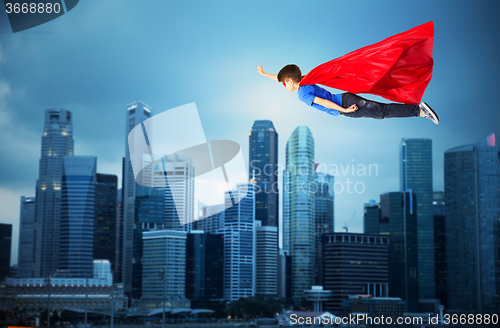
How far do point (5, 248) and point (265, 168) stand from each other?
204 ft

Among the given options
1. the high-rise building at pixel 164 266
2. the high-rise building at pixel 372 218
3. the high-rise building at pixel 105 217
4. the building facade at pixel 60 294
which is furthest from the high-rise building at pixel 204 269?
the high-rise building at pixel 372 218

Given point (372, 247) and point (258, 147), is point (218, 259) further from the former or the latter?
point (258, 147)

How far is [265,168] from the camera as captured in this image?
124875 mm

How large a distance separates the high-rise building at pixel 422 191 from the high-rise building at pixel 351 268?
11077 mm

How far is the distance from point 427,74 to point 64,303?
6871cm

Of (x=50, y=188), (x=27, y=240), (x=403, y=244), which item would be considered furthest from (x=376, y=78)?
(x=27, y=240)

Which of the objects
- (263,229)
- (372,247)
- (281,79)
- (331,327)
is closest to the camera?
(281,79)

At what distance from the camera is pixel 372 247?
271 ft

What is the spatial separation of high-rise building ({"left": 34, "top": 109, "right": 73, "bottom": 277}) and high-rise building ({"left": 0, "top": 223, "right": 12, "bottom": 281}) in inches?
235

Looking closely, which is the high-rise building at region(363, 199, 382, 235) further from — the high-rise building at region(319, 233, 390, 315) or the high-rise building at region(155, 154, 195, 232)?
the high-rise building at region(155, 154, 195, 232)

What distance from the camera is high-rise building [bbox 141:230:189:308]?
238 feet

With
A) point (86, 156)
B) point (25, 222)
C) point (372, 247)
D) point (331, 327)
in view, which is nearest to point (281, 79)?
point (331, 327)

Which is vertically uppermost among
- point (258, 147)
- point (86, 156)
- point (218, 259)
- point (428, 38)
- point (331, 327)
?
point (258, 147)

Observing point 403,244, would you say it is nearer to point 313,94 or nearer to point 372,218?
point 372,218
